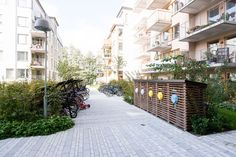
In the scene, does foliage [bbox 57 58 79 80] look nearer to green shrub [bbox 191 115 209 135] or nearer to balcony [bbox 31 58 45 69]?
balcony [bbox 31 58 45 69]

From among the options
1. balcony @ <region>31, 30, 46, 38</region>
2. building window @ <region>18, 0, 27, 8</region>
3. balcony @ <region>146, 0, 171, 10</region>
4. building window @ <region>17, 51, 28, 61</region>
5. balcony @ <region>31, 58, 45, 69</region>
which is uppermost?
building window @ <region>18, 0, 27, 8</region>

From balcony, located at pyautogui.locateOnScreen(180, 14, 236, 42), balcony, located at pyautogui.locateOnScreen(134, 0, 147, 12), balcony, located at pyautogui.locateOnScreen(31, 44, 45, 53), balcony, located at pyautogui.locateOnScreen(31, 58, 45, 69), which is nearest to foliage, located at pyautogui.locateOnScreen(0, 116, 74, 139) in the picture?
balcony, located at pyautogui.locateOnScreen(180, 14, 236, 42)

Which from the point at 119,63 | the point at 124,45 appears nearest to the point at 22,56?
the point at 119,63

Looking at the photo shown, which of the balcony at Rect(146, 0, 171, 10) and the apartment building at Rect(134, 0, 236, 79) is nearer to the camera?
the apartment building at Rect(134, 0, 236, 79)

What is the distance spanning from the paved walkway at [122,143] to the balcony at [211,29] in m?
8.81

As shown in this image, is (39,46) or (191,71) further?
(39,46)

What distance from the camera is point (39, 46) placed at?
3284 cm

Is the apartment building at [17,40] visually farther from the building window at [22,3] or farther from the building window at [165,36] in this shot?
the building window at [165,36]

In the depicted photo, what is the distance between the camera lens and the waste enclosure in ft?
23.9

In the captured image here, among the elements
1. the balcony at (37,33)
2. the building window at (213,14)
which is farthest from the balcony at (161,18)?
the balcony at (37,33)

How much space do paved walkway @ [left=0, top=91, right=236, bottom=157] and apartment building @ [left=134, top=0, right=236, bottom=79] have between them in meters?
5.66

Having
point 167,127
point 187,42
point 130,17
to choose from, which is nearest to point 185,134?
point 167,127

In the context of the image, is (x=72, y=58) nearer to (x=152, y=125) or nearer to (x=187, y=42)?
(x=187, y=42)

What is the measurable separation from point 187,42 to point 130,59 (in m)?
20.6
